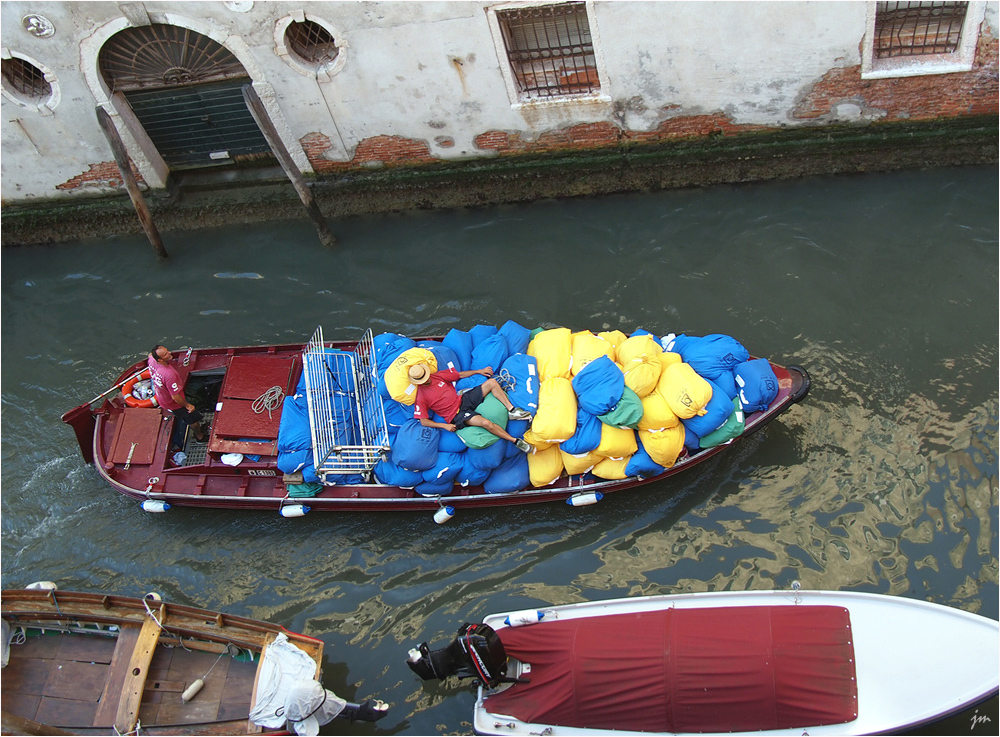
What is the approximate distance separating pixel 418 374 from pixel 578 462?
1660mm

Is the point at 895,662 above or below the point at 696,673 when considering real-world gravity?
below

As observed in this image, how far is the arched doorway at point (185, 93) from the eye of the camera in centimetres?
979

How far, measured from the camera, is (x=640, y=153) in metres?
10.1

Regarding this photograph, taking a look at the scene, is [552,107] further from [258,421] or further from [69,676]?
[69,676]

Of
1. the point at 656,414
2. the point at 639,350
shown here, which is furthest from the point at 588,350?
the point at 656,414

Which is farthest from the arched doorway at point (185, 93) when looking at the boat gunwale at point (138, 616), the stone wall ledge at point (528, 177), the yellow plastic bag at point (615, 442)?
the yellow plastic bag at point (615, 442)

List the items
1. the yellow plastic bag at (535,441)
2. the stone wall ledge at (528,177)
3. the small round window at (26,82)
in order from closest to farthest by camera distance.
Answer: the yellow plastic bag at (535,441), the stone wall ledge at (528,177), the small round window at (26,82)

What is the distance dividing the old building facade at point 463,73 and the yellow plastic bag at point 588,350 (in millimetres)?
3426

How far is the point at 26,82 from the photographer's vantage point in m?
10.2

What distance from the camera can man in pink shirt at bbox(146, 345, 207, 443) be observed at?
8.03 metres

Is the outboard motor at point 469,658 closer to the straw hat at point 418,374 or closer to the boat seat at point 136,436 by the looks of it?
the straw hat at point 418,374

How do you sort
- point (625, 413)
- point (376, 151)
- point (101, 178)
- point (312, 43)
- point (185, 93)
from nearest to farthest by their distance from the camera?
1. point (625, 413)
2. point (312, 43)
3. point (185, 93)
4. point (376, 151)
5. point (101, 178)

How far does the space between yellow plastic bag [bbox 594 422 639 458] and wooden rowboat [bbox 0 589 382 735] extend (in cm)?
300

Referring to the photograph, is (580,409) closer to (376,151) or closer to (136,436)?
(136,436)
